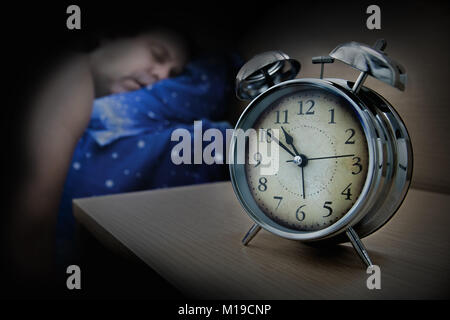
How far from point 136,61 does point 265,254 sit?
Answer: 4.79 feet

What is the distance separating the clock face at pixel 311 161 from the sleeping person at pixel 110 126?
3.99 ft

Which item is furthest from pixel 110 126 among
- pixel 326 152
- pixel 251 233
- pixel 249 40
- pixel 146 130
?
pixel 326 152

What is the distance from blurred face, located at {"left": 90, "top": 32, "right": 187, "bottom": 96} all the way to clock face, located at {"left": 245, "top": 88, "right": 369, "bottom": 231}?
127cm

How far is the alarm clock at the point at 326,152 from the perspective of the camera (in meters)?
0.61

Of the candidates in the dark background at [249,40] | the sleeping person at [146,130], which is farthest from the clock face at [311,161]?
Result: the sleeping person at [146,130]

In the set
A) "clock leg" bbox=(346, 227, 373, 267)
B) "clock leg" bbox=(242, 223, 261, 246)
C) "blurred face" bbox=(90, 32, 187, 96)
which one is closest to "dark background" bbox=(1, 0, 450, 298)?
"blurred face" bbox=(90, 32, 187, 96)

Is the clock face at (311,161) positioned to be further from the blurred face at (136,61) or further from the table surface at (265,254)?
the blurred face at (136,61)

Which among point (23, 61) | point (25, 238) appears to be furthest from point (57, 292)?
point (23, 61)

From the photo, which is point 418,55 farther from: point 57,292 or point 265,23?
point 57,292

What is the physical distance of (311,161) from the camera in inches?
27.7

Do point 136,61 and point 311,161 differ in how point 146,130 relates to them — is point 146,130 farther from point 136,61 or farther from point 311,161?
point 311,161

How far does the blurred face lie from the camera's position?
5.90 ft

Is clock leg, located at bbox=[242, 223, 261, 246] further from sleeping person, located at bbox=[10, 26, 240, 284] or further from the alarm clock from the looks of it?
sleeping person, located at bbox=[10, 26, 240, 284]
